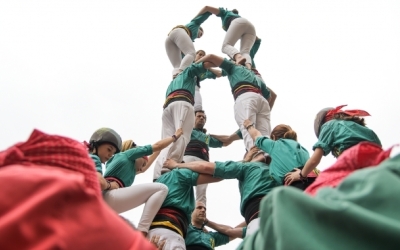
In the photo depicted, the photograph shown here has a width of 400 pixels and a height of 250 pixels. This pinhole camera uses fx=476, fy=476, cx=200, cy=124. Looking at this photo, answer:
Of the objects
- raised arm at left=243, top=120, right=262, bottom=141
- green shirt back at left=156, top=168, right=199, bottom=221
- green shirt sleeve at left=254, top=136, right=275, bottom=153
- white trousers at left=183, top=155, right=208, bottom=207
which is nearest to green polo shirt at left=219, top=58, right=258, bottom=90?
raised arm at left=243, top=120, right=262, bottom=141

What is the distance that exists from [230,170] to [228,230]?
4.24 ft

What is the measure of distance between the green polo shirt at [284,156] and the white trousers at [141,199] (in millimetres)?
1014

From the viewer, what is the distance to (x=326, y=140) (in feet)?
13.1

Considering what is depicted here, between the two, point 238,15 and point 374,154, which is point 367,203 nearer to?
point 374,154

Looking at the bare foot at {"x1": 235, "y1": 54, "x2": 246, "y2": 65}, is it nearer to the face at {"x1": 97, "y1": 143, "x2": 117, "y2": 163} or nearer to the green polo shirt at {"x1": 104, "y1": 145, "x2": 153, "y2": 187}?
the green polo shirt at {"x1": 104, "y1": 145, "x2": 153, "y2": 187}

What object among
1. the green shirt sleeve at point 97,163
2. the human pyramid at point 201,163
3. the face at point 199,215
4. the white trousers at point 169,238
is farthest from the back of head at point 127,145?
the face at point 199,215

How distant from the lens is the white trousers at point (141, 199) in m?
3.98

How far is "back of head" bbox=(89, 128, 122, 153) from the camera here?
4.19 m

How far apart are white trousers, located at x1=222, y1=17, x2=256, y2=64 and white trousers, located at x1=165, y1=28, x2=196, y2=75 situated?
75 centimetres

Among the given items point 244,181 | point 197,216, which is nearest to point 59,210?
point 244,181

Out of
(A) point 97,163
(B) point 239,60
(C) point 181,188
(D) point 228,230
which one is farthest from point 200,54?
(A) point 97,163

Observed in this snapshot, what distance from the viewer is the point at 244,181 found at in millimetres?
4695

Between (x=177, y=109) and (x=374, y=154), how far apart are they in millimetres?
4703

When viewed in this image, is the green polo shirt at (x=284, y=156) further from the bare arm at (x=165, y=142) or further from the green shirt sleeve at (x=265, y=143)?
Answer: the bare arm at (x=165, y=142)
